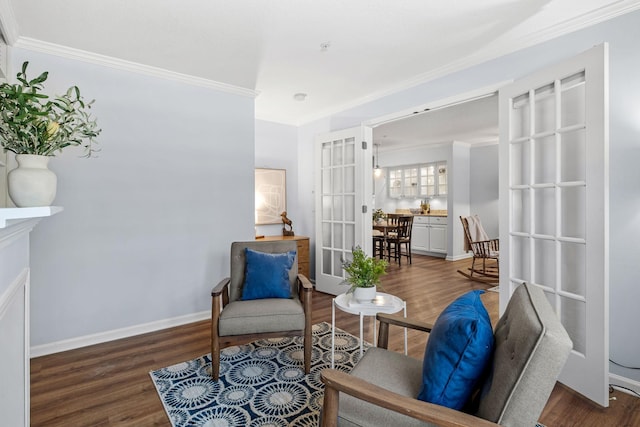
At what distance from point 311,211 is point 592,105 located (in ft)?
11.4

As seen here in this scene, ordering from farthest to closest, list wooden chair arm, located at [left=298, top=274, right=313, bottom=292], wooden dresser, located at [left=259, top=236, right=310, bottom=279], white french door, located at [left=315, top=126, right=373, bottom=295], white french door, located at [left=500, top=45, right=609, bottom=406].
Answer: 1. wooden dresser, located at [left=259, top=236, right=310, bottom=279]
2. white french door, located at [left=315, top=126, right=373, bottom=295]
3. wooden chair arm, located at [left=298, top=274, right=313, bottom=292]
4. white french door, located at [left=500, top=45, right=609, bottom=406]

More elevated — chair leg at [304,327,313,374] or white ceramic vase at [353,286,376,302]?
white ceramic vase at [353,286,376,302]

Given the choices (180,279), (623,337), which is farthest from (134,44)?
(623,337)

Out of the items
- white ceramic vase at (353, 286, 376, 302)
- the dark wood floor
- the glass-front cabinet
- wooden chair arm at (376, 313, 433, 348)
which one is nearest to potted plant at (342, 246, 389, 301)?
white ceramic vase at (353, 286, 376, 302)

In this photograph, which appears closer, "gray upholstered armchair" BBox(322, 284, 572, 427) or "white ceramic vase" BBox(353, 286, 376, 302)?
"gray upholstered armchair" BBox(322, 284, 572, 427)

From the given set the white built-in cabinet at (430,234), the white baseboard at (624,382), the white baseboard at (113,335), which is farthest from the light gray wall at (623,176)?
the white built-in cabinet at (430,234)

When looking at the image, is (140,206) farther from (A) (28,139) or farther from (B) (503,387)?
(B) (503,387)

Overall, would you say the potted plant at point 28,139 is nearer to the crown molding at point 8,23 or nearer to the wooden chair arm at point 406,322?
the crown molding at point 8,23

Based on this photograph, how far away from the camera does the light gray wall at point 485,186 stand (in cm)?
695

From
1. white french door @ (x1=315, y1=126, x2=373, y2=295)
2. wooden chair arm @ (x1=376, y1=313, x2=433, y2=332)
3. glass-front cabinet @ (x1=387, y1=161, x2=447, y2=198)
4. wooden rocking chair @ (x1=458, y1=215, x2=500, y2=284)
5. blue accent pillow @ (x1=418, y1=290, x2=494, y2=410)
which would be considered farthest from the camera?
glass-front cabinet @ (x1=387, y1=161, x2=447, y2=198)

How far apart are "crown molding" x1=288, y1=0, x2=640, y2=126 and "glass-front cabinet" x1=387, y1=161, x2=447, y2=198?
4182mm

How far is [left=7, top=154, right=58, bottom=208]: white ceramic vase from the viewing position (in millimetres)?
1253

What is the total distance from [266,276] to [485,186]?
20.1 ft

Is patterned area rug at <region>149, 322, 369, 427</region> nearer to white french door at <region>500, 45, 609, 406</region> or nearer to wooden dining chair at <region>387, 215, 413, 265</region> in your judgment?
white french door at <region>500, 45, 609, 406</region>
